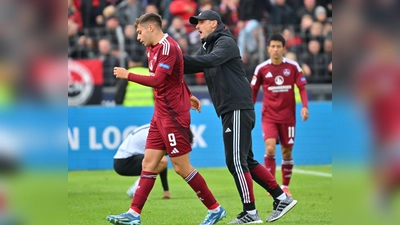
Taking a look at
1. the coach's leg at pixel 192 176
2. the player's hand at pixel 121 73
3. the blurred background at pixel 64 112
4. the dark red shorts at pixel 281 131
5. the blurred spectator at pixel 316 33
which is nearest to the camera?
the blurred background at pixel 64 112

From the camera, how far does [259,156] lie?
1514 centimetres

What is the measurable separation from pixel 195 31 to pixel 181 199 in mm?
8824

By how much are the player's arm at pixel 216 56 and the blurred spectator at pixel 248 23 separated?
10.8 meters

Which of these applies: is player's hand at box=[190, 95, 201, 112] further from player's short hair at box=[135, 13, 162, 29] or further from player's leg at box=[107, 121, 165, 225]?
player's short hair at box=[135, 13, 162, 29]

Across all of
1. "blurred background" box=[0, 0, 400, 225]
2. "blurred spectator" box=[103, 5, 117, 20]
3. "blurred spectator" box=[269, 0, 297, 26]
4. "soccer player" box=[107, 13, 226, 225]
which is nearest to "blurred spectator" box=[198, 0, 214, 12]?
"blurred spectator" box=[269, 0, 297, 26]

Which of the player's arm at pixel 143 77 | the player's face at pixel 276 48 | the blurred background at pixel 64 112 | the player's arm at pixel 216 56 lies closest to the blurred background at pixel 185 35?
the player's face at pixel 276 48

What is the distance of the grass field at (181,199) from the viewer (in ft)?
26.6

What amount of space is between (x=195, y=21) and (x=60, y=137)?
17.3 feet

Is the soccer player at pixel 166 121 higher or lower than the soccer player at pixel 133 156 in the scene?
higher

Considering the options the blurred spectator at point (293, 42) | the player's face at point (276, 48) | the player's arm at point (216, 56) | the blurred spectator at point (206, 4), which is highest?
the blurred spectator at point (206, 4)

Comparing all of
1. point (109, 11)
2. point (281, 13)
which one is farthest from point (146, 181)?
point (281, 13)

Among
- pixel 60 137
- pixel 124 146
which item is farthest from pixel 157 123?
pixel 60 137

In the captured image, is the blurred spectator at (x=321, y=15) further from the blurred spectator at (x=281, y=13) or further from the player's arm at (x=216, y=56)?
the player's arm at (x=216, y=56)

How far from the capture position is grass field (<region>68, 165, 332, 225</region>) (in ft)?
26.6
